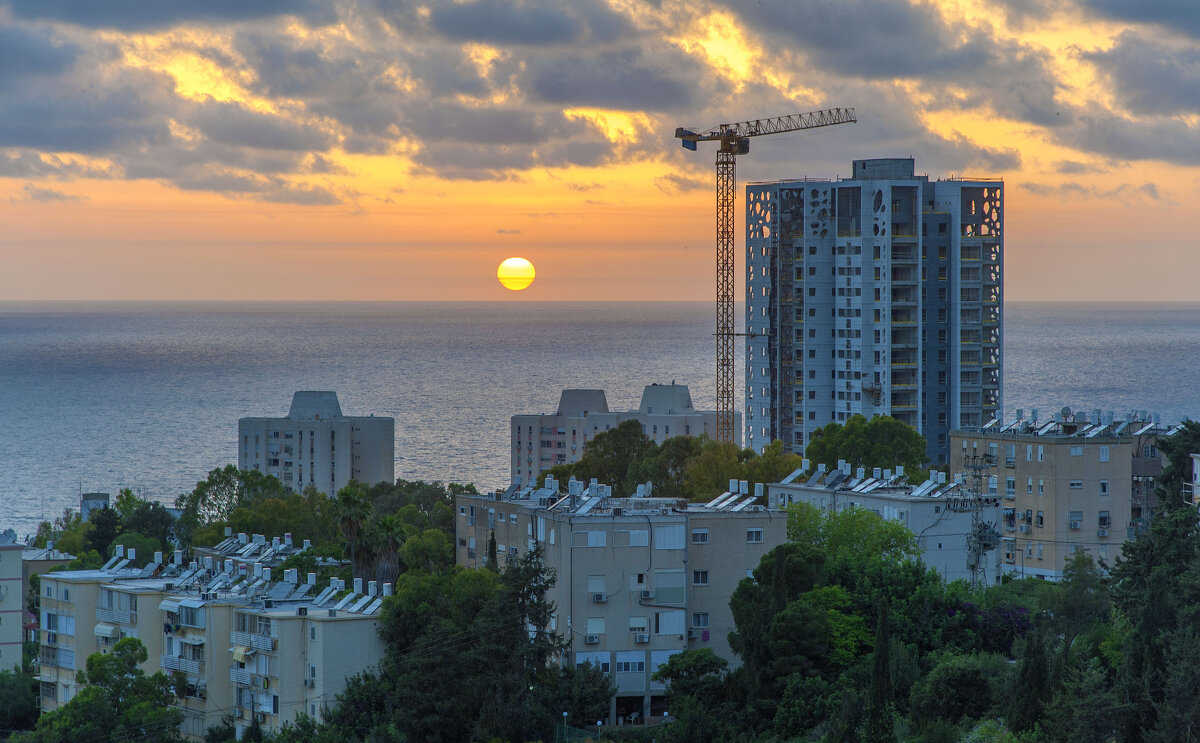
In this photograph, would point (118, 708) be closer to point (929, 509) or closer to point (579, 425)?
point (929, 509)

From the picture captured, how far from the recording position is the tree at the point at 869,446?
97.5 metres

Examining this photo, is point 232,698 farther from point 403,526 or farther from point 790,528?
point 790,528

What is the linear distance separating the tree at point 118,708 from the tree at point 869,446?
45.2 metres

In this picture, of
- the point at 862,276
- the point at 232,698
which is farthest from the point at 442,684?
the point at 862,276

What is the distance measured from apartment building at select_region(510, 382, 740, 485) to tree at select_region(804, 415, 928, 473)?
72079 millimetres

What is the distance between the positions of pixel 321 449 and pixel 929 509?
109435 millimetres

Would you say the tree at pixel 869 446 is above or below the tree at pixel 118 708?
above

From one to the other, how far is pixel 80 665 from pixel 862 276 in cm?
8277

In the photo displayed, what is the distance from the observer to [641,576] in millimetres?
65188

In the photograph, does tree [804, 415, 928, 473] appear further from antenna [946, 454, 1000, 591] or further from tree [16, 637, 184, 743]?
tree [16, 637, 184, 743]

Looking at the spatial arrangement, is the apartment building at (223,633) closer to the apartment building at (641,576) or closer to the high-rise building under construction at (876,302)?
the apartment building at (641,576)

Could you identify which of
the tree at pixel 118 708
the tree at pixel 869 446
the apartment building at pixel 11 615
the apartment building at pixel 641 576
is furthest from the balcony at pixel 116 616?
the tree at pixel 869 446

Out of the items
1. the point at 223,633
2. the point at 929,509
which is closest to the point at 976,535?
the point at 929,509

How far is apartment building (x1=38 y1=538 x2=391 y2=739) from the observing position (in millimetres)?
61938
